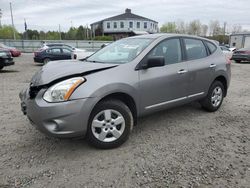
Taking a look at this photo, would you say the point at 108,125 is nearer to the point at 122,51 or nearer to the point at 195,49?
the point at 122,51

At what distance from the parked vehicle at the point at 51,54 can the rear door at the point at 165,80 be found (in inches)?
462

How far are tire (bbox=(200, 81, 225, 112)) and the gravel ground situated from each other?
42cm

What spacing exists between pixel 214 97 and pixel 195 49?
1.15 m

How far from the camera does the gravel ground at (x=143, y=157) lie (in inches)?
99.8

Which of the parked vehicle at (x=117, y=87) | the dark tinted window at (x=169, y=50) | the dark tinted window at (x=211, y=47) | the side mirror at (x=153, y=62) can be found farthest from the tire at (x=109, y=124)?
the dark tinted window at (x=211, y=47)

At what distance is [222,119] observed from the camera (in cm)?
440

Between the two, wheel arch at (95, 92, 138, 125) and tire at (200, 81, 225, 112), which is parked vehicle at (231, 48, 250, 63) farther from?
wheel arch at (95, 92, 138, 125)

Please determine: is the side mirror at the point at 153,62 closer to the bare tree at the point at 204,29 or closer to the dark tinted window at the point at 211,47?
the dark tinted window at the point at 211,47

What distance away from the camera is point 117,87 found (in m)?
3.06

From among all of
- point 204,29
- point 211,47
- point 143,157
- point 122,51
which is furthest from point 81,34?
point 143,157

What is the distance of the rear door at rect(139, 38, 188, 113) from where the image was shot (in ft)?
11.2

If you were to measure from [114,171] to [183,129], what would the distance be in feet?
5.60

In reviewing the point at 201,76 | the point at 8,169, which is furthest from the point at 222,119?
the point at 8,169

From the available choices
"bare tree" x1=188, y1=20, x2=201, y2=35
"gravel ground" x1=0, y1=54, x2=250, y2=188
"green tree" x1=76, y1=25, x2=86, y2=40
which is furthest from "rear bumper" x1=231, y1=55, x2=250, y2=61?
"bare tree" x1=188, y1=20, x2=201, y2=35
